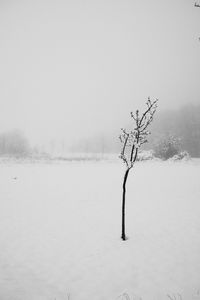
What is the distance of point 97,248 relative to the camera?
8.41m

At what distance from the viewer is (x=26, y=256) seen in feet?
25.8

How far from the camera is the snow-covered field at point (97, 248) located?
6.14 meters

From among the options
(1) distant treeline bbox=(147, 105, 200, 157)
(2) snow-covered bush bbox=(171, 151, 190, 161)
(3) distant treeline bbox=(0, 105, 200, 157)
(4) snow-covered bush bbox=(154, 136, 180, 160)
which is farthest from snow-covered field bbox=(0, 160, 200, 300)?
(1) distant treeline bbox=(147, 105, 200, 157)

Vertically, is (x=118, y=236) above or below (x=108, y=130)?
below

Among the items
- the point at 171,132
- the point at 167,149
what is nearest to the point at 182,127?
the point at 171,132

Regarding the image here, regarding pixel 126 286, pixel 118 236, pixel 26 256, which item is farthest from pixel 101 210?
pixel 126 286

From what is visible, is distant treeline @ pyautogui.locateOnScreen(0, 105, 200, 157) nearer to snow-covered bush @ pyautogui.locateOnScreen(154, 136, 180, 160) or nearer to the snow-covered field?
snow-covered bush @ pyautogui.locateOnScreen(154, 136, 180, 160)

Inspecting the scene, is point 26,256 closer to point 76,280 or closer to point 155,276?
point 76,280

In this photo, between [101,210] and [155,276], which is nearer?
[155,276]

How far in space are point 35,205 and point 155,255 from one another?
8.99m

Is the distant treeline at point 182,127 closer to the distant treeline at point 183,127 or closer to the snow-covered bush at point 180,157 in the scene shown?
the distant treeline at point 183,127

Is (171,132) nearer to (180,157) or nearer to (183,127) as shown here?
(183,127)

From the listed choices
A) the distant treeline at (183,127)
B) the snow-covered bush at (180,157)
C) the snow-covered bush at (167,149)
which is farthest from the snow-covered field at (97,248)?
the distant treeline at (183,127)

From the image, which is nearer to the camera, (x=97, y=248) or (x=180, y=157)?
(x=97, y=248)
